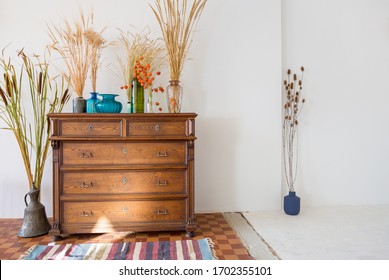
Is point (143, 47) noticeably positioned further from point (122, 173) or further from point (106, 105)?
point (122, 173)

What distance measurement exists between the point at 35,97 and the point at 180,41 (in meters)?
1.60

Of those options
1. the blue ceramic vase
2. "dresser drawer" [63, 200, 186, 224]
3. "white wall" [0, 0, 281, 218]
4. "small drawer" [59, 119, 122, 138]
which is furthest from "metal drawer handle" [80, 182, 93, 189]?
the blue ceramic vase

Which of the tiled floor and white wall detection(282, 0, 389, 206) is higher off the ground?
white wall detection(282, 0, 389, 206)

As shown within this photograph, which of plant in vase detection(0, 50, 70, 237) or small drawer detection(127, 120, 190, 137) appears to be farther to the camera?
plant in vase detection(0, 50, 70, 237)

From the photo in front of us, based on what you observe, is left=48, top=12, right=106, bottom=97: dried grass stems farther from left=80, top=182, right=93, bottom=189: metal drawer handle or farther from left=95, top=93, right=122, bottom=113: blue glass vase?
left=80, top=182, right=93, bottom=189: metal drawer handle

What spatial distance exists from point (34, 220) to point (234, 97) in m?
2.33

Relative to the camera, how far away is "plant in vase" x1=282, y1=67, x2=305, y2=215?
136 inches

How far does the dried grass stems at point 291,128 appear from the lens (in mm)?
3471

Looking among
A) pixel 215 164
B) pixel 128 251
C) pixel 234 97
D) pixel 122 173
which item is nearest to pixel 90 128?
pixel 122 173

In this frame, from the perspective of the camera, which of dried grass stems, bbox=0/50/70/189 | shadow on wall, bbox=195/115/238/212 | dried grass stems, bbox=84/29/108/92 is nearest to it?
dried grass stems, bbox=84/29/108/92

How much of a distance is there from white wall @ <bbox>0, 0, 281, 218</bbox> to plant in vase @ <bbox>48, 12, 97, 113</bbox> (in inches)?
11.4

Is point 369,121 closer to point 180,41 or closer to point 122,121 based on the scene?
point 180,41

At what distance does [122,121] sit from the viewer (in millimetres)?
2561
